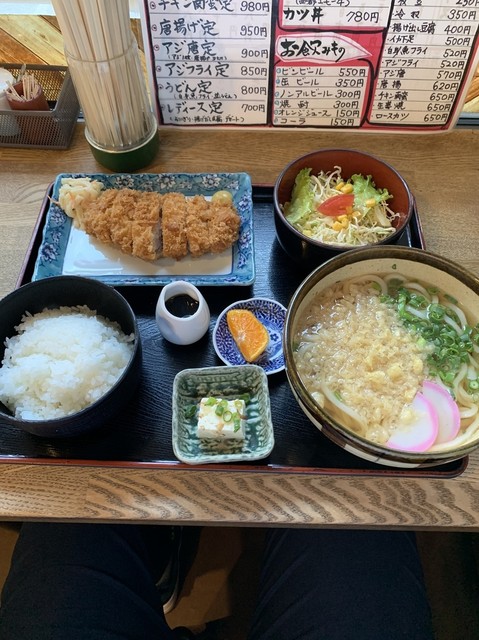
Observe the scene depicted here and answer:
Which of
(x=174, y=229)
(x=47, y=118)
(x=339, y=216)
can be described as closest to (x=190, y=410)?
(x=174, y=229)

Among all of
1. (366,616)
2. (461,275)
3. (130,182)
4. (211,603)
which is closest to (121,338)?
(130,182)

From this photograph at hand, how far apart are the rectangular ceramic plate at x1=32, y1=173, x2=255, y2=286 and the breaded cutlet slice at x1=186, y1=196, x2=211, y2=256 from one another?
0.06 m

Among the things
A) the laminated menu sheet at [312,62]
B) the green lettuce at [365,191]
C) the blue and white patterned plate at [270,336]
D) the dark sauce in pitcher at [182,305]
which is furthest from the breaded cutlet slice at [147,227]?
the green lettuce at [365,191]

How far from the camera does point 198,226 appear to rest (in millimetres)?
1751

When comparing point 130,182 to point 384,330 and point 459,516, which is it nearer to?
point 384,330

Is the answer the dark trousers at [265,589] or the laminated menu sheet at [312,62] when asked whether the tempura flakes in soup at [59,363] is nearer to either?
the dark trousers at [265,589]

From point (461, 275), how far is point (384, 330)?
257 mm

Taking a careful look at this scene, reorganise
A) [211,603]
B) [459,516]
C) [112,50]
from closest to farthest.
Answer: [459,516]
[112,50]
[211,603]

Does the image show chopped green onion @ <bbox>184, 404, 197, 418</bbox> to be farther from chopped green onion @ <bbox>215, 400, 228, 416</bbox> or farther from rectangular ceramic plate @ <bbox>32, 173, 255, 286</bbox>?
rectangular ceramic plate @ <bbox>32, 173, 255, 286</bbox>

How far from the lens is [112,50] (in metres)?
1.62

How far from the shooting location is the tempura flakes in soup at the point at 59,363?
138 centimetres

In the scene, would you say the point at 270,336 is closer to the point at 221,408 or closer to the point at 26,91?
the point at 221,408

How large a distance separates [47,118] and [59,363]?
1059mm

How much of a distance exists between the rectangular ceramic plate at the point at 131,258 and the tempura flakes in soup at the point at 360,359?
32cm
